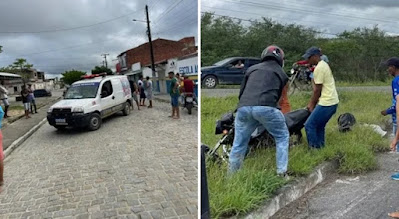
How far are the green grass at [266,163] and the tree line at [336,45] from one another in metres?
0.71

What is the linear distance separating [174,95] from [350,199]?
1.64 meters

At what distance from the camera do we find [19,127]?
3.90ft

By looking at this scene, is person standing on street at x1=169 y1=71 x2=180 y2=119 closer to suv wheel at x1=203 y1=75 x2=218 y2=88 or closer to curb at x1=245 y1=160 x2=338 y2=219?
curb at x1=245 y1=160 x2=338 y2=219

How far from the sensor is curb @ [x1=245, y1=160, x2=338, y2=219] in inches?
72.4

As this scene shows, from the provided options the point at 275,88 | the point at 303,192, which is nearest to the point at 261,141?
the point at 303,192

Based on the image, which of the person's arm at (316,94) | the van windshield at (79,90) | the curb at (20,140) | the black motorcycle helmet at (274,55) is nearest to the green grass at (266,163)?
the person's arm at (316,94)

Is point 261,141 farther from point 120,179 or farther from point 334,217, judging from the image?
point 120,179

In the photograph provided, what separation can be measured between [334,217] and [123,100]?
1307 mm

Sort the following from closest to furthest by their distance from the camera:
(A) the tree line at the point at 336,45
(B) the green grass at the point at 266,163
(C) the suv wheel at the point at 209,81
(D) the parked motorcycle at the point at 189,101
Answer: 1. (D) the parked motorcycle at the point at 189,101
2. (B) the green grass at the point at 266,163
3. (C) the suv wheel at the point at 209,81
4. (A) the tree line at the point at 336,45

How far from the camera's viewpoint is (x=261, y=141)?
2424mm

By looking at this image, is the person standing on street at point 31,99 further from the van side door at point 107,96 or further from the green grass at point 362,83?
the green grass at point 362,83

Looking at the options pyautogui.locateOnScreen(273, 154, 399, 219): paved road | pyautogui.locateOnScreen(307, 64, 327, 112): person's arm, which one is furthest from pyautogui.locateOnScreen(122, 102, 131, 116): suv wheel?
pyautogui.locateOnScreen(307, 64, 327, 112): person's arm

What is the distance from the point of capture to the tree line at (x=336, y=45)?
13.1 feet

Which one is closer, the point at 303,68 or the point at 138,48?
the point at 138,48
